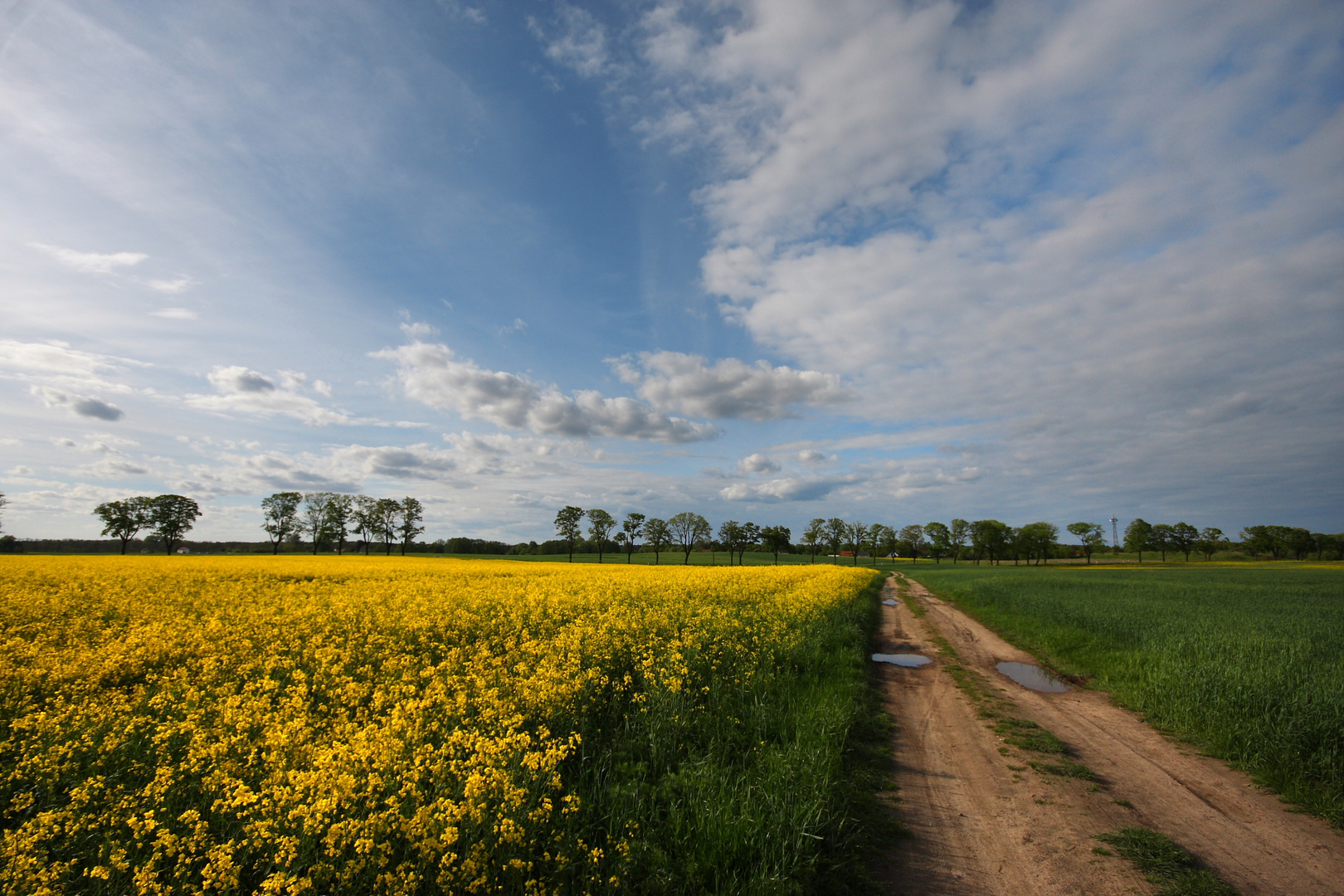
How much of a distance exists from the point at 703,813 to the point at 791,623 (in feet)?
28.3

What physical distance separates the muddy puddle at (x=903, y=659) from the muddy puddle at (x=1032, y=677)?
1.77 meters

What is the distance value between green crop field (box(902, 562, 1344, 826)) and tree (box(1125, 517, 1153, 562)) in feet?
393

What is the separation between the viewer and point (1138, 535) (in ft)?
371

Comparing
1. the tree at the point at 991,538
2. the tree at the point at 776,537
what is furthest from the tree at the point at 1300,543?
the tree at the point at 776,537

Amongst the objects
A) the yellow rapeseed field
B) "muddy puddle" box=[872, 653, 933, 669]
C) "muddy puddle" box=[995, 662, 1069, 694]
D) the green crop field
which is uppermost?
the yellow rapeseed field

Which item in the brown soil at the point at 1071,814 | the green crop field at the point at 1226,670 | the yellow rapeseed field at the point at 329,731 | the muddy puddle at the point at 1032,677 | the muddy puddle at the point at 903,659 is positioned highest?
the yellow rapeseed field at the point at 329,731

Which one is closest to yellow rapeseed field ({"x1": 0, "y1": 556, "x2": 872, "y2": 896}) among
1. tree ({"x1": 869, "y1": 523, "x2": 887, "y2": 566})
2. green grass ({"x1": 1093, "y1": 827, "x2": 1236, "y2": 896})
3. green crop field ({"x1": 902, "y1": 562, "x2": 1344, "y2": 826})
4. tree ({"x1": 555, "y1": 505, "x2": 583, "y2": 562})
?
green grass ({"x1": 1093, "y1": 827, "x2": 1236, "y2": 896})

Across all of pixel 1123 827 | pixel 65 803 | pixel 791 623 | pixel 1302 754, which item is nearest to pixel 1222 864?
pixel 1123 827

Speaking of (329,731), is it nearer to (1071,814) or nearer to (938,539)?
(1071,814)

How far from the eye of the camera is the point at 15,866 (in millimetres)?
2938

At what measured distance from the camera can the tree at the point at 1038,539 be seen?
355ft

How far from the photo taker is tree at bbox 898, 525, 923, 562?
131250 mm

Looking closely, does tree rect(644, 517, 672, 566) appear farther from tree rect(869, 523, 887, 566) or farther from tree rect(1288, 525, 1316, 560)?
tree rect(1288, 525, 1316, 560)

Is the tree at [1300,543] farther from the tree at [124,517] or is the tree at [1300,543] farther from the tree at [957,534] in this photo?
the tree at [124,517]
